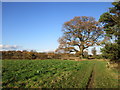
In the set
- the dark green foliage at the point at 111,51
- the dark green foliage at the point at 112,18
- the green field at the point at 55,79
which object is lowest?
the green field at the point at 55,79

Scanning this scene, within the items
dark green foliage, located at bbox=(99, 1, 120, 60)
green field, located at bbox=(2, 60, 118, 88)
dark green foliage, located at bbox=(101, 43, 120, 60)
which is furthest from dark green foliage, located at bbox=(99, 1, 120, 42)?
green field, located at bbox=(2, 60, 118, 88)

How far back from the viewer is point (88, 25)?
116ft

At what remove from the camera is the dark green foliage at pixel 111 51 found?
1168cm

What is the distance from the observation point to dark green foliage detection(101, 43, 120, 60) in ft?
38.3

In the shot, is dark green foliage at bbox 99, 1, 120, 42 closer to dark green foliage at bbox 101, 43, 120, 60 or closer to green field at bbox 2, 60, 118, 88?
dark green foliage at bbox 101, 43, 120, 60

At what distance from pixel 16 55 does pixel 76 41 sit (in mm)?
21792

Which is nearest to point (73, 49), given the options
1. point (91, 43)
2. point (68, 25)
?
point (91, 43)

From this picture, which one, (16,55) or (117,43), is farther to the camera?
(16,55)

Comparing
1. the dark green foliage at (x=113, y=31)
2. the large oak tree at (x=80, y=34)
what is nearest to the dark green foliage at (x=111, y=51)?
the dark green foliage at (x=113, y=31)

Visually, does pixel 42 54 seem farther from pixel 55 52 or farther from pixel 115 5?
pixel 115 5

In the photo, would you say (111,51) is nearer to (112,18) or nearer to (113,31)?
(113,31)

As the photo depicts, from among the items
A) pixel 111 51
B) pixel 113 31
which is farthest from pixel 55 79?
pixel 113 31

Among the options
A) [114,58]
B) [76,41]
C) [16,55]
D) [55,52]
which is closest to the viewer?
[114,58]

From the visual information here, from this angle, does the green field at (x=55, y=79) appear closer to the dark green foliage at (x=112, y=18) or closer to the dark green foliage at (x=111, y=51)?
the dark green foliage at (x=111, y=51)
